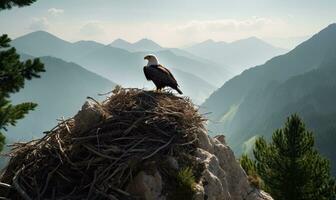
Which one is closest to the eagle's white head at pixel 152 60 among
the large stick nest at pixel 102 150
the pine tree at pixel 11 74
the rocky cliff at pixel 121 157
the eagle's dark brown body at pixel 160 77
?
the eagle's dark brown body at pixel 160 77

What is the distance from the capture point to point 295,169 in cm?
3319

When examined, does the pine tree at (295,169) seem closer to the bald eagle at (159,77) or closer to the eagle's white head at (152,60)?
the eagle's white head at (152,60)

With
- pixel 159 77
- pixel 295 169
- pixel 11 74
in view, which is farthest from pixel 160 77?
pixel 295 169

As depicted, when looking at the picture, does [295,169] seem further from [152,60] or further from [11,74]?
[11,74]

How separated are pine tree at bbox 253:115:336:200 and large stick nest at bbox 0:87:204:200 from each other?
897 inches

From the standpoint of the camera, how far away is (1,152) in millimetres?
11664

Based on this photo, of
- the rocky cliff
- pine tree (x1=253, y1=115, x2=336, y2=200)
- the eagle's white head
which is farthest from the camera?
pine tree (x1=253, y1=115, x2=336, y2=200)

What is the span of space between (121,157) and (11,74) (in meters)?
4.11

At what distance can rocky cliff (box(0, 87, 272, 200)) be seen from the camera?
10023 millimetres

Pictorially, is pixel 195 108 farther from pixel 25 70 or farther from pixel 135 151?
pixel 25 70

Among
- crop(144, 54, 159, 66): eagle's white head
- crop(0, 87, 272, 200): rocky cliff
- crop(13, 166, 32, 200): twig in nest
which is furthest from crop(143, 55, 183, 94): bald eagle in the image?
crop(13, 166, 32, 200): twig in nest

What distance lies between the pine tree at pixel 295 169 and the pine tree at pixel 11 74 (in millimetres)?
24021

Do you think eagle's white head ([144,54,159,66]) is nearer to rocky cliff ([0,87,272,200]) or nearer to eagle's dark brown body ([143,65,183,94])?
eagle's dark brown body ([143,65,183,94])

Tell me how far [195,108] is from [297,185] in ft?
76.9
